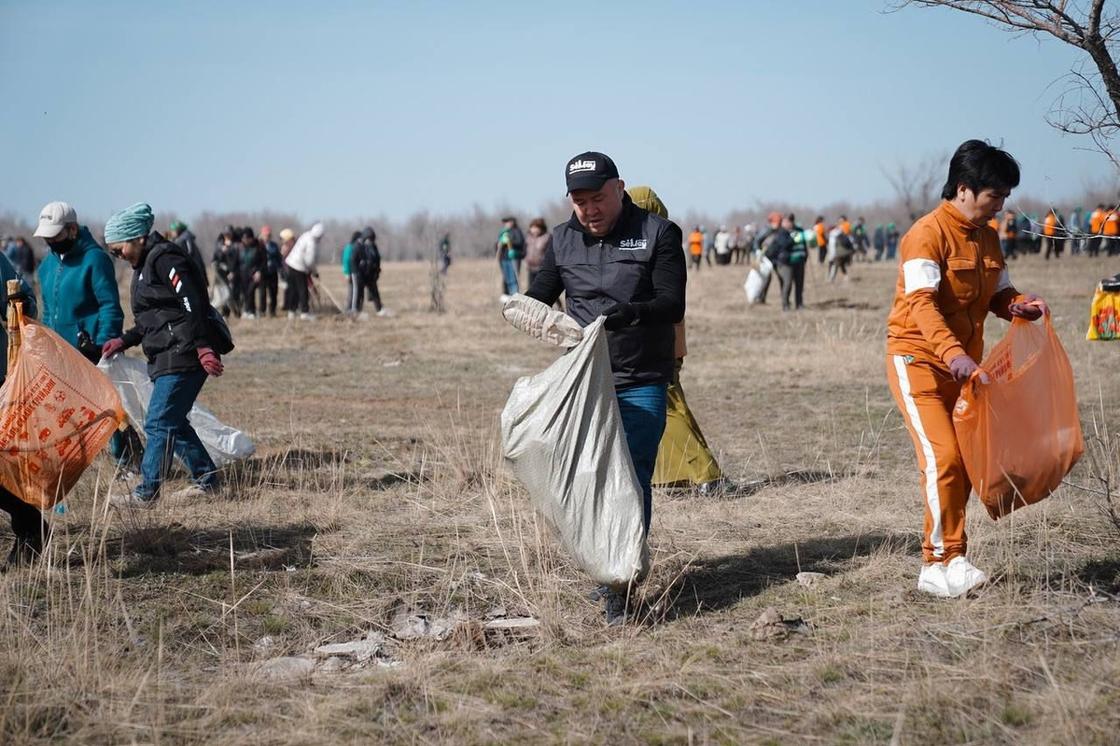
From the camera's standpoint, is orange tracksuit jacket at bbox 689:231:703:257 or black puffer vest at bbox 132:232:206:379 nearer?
black puffer vest at bbox 132:232:206:379

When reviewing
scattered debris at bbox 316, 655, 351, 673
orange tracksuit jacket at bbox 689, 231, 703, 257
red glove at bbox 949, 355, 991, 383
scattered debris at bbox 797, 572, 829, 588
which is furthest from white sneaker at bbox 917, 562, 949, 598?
orange tracksuit jacket at bbox 689, 231, 703, 257

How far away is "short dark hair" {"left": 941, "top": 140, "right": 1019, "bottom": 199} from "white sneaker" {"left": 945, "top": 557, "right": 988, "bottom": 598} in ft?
4.60

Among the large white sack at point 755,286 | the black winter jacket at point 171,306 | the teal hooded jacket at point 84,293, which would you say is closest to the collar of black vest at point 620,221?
the black winter jacket at point 171,306

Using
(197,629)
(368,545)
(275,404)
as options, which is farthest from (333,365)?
(197,629)

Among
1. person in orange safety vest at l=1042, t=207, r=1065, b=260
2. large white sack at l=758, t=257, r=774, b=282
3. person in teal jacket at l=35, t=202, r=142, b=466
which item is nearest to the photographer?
person in orange safety vest at l=1042, t=207, r=1065, b=260

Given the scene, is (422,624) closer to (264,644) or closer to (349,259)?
(264,644)

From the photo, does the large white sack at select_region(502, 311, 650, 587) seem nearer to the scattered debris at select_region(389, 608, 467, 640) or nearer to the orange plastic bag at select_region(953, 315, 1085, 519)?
the scattered debris at select_region(389, 608, 467, 640)

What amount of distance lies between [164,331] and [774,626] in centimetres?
396

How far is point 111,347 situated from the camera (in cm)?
659

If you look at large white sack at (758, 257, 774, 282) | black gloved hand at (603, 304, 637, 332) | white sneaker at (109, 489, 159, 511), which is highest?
black gloved hand at (603, 304, 637, 332)

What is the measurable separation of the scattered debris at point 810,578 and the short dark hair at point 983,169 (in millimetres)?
1630

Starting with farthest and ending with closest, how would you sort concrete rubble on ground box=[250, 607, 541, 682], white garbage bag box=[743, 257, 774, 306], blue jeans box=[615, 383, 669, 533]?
white garbage bag box=[743, 257, 774, 306]
blue jeans box=[615, 383, 669, 533]
concrete rubble on ground box=[250, 607, 541, 682]

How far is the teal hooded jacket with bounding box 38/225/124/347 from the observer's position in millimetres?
6789

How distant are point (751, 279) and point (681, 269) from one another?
18.1 metres
